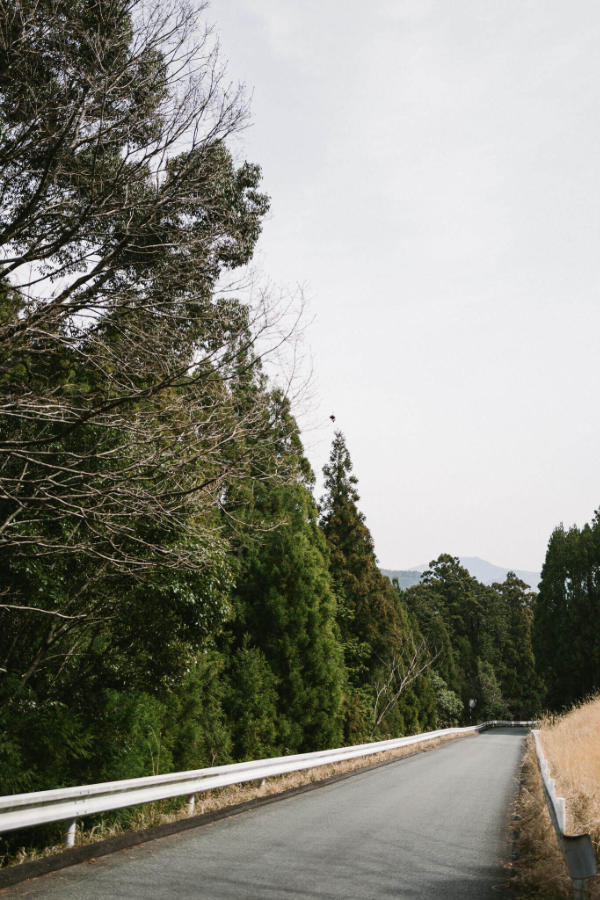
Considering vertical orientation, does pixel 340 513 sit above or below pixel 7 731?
above

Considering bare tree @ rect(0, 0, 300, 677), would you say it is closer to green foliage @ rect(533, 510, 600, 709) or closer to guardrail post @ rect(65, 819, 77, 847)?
guardrail post @ rect(65, 819, 77, 847)

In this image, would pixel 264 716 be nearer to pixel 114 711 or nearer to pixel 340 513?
pixel 114 711

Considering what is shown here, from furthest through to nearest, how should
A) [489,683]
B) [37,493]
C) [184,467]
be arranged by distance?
[489,683] < [184,467] < [37,493]

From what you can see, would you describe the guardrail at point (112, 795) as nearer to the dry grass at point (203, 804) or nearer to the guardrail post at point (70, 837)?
the guardrail post at point (70, 837)

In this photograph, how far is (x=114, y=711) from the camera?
37.0 ft

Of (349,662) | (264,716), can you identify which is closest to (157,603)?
(264,716)

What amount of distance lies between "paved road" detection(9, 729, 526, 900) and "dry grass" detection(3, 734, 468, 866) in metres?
0.61

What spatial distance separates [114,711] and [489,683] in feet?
225

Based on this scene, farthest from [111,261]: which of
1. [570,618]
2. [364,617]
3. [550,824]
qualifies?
[570,618]

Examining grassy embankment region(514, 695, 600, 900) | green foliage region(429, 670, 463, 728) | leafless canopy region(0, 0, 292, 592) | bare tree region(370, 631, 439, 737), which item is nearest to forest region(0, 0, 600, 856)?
leafless canopy region(0, 0, 292, 592)

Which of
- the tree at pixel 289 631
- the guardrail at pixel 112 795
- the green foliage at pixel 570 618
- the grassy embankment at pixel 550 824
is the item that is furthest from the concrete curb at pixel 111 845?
the green foliage at pixel 570 618

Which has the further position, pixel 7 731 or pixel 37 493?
pixel 7 731

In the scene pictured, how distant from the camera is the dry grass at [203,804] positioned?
24.9 feet

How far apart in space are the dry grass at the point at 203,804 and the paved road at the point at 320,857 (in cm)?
61
